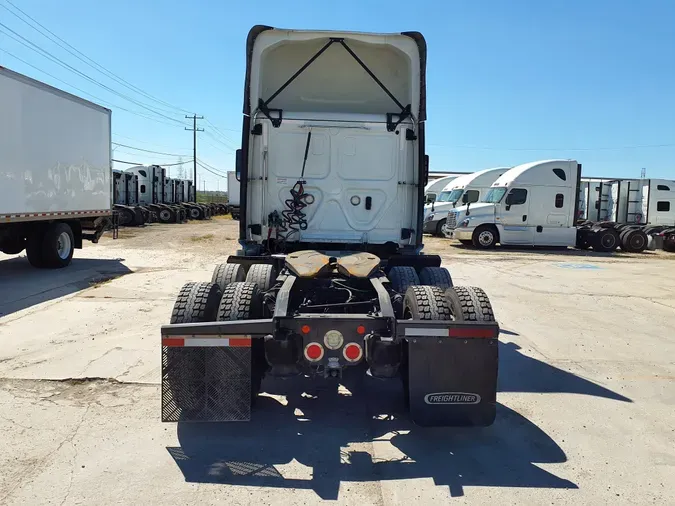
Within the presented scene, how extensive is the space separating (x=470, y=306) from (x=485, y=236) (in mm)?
17900

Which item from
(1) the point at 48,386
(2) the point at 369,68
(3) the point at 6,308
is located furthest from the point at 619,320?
(3) the point at 6,308

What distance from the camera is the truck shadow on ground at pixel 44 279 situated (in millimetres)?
9118

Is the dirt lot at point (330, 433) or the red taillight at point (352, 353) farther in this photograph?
the red taillight at point (352, 353)

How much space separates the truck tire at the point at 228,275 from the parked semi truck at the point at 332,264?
0.02m

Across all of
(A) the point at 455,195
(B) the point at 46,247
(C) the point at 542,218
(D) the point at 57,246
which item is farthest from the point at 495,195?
(B) the point at 46,247

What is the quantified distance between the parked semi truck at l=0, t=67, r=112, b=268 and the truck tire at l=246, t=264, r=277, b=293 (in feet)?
25.7

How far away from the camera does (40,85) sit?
11578mm

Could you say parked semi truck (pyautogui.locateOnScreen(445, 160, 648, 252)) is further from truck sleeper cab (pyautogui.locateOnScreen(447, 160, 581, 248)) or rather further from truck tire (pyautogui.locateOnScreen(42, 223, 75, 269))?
truck tire (pyautogui.locateOnScreen(42, 223, 75, 269))

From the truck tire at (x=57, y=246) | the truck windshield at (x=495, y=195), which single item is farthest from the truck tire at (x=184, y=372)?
the truck windshield at (x=495, y=195)

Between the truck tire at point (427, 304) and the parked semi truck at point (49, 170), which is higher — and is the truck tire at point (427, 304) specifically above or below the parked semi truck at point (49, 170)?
below

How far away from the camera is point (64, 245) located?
13.4m

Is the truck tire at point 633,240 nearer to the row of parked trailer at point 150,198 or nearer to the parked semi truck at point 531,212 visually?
the parked semi truck at point 531,212

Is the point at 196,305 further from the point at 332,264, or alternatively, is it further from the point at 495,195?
the point at 495,195

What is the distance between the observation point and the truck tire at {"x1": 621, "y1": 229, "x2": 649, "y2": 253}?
22109 mm
